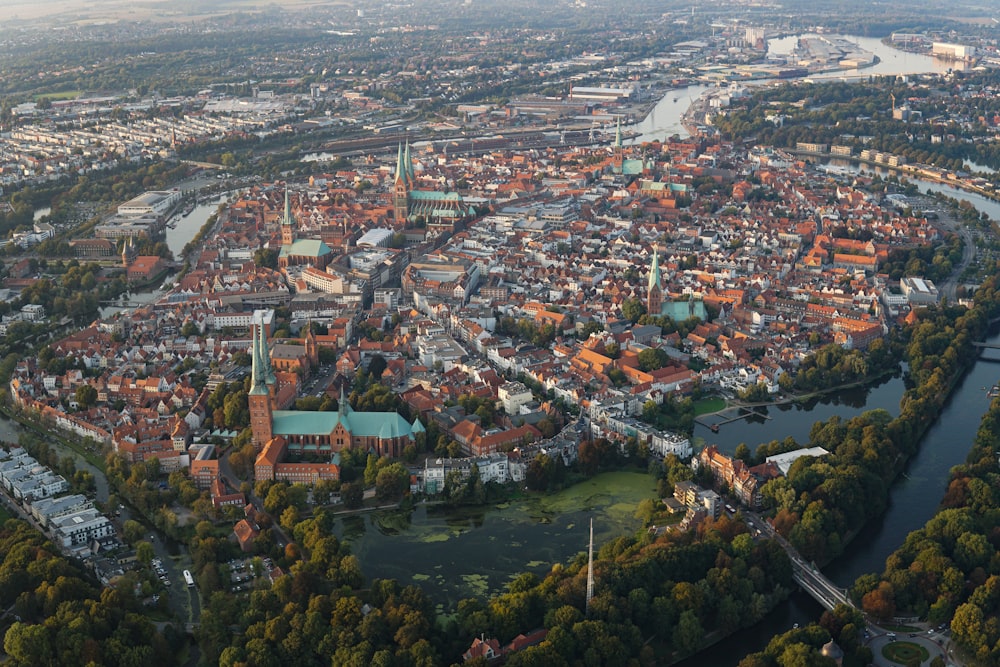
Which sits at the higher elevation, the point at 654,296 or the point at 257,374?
the point at 257,374

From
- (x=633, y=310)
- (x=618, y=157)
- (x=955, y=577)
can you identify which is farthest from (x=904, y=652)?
(x=618, y=157)

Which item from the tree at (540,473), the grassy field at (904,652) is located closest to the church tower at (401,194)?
the tree at (540,473)

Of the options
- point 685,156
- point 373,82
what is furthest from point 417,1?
point 685,156

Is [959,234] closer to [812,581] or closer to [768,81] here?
[812,581]

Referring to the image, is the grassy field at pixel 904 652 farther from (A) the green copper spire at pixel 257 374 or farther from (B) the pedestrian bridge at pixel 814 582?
(A) the green copper spire at pixel 257 374

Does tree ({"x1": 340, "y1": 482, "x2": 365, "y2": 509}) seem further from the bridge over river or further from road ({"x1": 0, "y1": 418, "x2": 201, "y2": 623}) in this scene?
the bridge over river

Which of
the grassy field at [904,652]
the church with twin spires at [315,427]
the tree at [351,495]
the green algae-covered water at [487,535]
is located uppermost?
the church with twin spires at [315,427]
